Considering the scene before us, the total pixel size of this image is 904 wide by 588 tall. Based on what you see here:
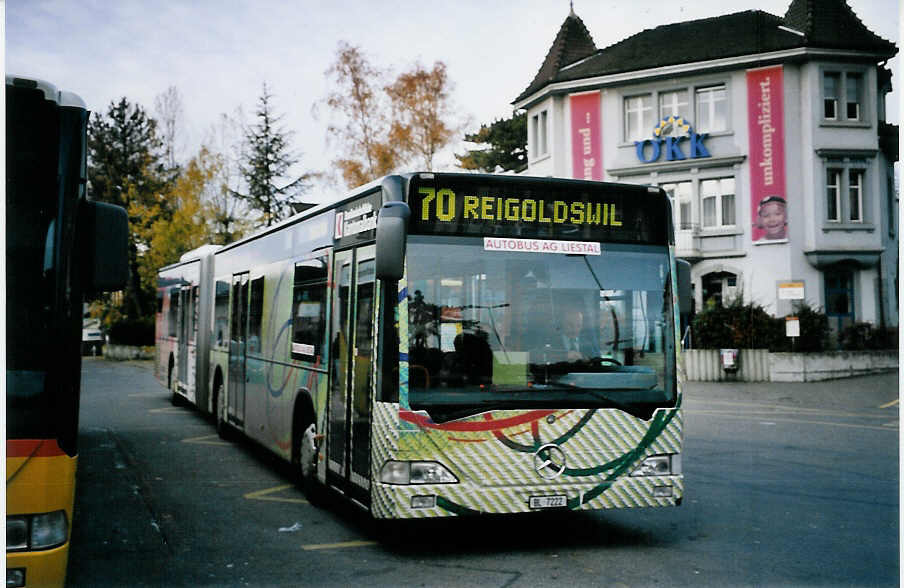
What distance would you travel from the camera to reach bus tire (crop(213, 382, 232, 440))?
13992mm

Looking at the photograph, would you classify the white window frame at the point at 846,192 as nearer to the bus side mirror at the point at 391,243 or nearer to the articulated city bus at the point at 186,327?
the articulated city bus at the point at 186,327

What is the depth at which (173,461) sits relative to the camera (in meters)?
12.1

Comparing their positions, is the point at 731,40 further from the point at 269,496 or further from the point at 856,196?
the point at 269,496

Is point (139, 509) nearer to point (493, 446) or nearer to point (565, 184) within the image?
point (493, 446)

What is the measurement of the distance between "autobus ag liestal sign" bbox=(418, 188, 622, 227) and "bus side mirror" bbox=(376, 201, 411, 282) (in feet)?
1.70

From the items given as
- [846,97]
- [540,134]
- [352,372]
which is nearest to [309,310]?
[352,372]

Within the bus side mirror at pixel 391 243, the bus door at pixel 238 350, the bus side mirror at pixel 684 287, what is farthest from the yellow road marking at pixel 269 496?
the bus side mirror at pixel 684 287

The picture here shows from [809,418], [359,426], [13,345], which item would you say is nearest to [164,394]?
[809,418]

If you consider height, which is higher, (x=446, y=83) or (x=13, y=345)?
(x=446, y=83)

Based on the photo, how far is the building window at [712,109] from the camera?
32.7 metres

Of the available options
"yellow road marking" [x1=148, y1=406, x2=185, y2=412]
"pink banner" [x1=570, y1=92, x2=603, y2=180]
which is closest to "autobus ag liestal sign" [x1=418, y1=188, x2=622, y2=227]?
"yellow road marking" [x1=148, y1=406, x2=185, y2=412]

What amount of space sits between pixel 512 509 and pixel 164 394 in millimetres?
18101

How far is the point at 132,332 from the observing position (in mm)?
42750

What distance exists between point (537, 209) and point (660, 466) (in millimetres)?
2167
